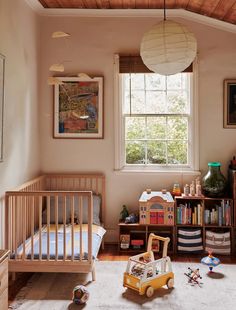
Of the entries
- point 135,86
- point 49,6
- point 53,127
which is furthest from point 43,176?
point 49,6

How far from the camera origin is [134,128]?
4.25 m

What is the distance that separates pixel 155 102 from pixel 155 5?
3.58 ft

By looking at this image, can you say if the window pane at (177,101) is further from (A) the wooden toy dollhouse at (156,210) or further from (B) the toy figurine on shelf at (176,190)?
(A) the wooden toy dollhouse at (156,210)

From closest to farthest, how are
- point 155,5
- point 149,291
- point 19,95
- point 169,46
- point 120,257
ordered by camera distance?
point 169,46, point 149,291, point 19,95, point 120,257, point 155,5

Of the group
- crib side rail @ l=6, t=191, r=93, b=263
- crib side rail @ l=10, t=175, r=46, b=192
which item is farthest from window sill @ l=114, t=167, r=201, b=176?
crib side rail @ l=6, t=191, r=93, b=263

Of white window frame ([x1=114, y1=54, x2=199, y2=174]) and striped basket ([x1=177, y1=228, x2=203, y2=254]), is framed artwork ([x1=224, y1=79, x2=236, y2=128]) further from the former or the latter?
striped basket ([x1=177, y1=228, x2=203, y2=254])

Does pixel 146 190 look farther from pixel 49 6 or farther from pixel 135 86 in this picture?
pixel 49 6

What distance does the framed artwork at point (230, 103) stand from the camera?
406 centimetres

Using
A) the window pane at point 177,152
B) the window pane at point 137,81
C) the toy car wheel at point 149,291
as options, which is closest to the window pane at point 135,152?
the window pane at point 177,152

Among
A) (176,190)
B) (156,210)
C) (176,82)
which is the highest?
(176,82)

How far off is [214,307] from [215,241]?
1259 millimetres

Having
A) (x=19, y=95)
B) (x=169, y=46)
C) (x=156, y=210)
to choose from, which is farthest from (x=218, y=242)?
(x=19, y=95)

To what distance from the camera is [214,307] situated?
260 cm

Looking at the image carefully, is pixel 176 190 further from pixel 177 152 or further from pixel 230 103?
pixel 230 103
